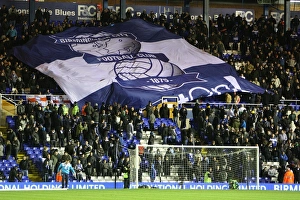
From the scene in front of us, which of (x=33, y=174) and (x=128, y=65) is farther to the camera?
(x=128, y=65)

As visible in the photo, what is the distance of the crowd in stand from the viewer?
114 ft

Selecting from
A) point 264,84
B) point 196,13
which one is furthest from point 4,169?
point 196,13

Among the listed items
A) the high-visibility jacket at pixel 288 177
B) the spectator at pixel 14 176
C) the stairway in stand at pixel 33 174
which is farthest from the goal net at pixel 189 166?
the spectator at pixel 14 176

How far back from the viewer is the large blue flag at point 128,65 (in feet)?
129

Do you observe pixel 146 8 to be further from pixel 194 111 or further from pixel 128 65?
pixel 194 111

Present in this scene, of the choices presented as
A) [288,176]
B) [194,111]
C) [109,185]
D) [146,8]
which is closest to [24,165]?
[109,185]

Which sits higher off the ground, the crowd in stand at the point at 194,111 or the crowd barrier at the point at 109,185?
the crowd in stand at the point at 194,111

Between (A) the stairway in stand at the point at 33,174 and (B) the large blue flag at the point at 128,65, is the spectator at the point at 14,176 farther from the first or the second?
(B) the large blue flag at the point at 128,65

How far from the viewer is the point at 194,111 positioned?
39.0m

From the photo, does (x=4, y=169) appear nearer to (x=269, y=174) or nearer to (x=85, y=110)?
(x=85, y=110)

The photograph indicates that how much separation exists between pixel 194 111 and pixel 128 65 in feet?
14.7

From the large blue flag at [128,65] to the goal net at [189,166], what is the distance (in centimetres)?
710

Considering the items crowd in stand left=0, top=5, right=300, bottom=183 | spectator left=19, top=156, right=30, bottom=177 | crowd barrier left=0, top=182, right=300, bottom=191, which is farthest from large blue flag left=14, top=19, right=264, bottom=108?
crowd barrier left=0, top=182, right=300, bottom=191

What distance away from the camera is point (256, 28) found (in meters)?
47.7
